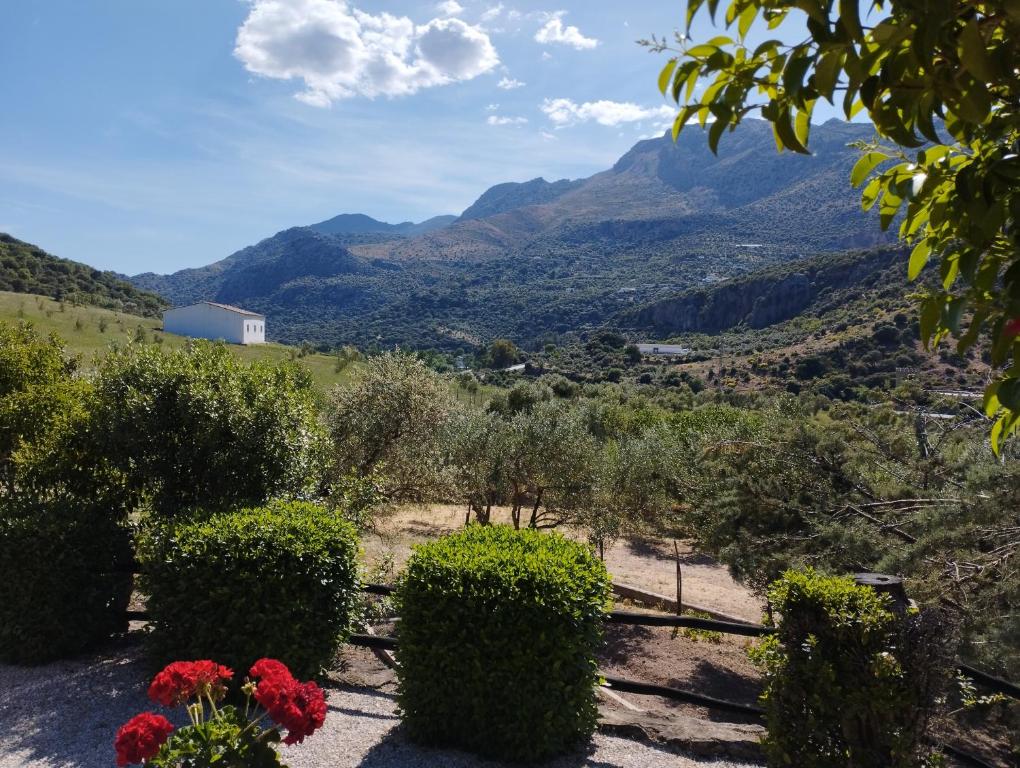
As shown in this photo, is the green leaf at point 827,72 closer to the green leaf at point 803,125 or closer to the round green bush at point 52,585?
the green leaf at point 803,125

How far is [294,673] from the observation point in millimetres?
5703

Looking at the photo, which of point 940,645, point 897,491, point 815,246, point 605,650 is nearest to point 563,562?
point 940,645

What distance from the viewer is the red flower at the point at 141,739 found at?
2.90 m

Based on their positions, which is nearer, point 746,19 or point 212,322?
point 746,19

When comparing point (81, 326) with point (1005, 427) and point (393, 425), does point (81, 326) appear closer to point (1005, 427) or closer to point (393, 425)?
point (393, 425)

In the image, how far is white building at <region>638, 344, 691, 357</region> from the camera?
278 feet

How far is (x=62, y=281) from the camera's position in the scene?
74.2 metres

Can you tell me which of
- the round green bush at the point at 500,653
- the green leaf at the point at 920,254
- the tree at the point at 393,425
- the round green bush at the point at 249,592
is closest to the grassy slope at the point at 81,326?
the tree at the point at 393,425

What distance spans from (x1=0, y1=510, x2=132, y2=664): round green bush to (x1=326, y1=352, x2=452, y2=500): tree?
868 centimetres

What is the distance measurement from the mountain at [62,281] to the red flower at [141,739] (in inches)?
2389

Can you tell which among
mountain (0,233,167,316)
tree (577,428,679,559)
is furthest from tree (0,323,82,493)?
mountain (0,233,167,316)

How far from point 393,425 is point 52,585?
10402 millimetres

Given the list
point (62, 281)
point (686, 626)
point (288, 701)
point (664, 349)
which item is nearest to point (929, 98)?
point (288, 701)

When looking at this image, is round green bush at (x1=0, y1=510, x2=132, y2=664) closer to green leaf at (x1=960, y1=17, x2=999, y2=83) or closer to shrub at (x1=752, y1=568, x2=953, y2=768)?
shrub at (x1=752, y1=568, x2=953, y2=768)
